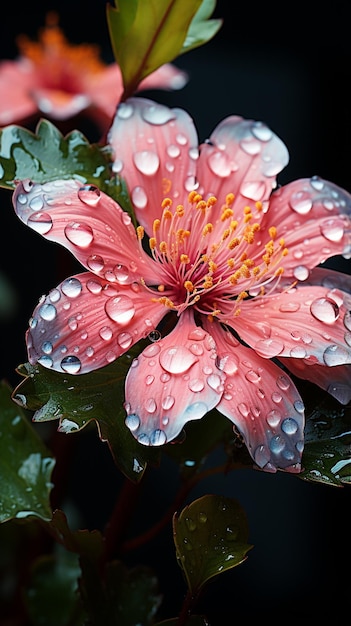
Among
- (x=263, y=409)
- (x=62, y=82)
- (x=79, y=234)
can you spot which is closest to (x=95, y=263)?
(x=79, y=234)

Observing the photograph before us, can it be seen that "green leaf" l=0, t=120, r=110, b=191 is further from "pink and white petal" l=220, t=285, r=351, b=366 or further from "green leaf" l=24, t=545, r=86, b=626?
"green leaf" l=24, t=545, r=86, b=626

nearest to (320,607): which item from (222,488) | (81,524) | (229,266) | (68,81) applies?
(222,488)

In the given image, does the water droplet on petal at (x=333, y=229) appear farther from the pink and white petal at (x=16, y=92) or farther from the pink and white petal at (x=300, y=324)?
the pink and white petal at (x=16, y=92)

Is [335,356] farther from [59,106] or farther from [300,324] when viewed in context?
[59,106]

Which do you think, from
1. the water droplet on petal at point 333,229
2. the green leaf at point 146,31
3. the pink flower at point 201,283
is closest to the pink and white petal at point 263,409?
the pink flower at point 201,283

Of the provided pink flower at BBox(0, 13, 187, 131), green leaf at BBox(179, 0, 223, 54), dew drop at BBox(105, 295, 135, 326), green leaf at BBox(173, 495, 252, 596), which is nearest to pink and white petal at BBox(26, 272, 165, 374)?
dew drop at BBox(105, 295, 135, 326)
